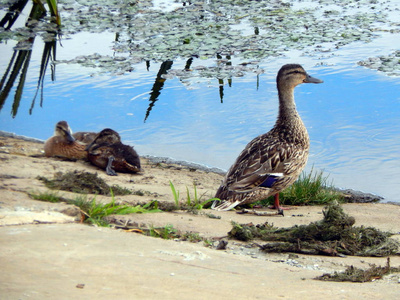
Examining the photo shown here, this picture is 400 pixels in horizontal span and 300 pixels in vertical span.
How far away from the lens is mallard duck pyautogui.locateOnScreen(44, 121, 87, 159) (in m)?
8.53

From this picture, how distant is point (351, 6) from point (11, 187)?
36.1 feet

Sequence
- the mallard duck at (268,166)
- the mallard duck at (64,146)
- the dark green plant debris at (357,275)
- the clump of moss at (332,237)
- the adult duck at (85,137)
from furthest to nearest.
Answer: the adult duck at (85,137), the mallard duck at (64,146), the mallard duck at (268,166), the clump of moss at (332,237), the dark green plant debris at (357,275)

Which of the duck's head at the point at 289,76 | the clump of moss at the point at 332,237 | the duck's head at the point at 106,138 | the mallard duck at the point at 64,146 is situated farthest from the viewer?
the mallard duck at the point at 64,146

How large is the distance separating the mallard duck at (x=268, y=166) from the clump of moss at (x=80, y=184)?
106 cm

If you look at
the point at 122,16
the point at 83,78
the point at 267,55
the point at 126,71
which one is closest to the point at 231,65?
the point at 267,55

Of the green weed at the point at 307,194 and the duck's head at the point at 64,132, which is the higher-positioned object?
the duck's head at the point at 64,132

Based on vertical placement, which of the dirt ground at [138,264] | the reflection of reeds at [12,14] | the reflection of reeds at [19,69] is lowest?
the dirt ground at [138,264]

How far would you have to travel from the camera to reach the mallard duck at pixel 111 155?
805cm

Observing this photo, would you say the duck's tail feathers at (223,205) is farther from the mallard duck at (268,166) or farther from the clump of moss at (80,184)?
the clump of moss at (80,184)

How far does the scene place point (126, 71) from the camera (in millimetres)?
11125

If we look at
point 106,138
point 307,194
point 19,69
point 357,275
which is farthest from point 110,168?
point 357,275

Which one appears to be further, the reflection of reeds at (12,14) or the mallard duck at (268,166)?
the reflection of reeds at (12,14)

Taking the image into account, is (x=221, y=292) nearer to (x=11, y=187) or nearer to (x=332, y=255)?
(x=332, y=255)

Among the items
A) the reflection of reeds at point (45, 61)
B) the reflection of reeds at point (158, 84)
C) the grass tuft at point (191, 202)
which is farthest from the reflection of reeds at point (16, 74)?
the grass tuft at point (191, 202)
